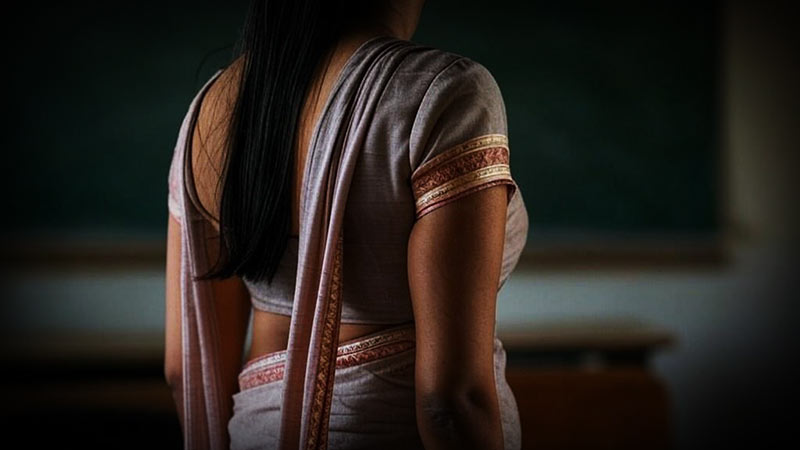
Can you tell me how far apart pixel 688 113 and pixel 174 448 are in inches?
74.6

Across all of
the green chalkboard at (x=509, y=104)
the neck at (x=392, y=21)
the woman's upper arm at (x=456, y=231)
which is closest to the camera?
the woman's upper arm at (x=456, y=231)

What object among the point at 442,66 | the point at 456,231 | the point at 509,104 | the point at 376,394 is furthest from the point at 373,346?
the point at 509,104

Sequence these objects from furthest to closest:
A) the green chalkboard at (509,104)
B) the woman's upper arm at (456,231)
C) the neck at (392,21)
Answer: the green chalkboard at (509,104) → the neck at (392,21) → the woman's upper arm at (456,231)

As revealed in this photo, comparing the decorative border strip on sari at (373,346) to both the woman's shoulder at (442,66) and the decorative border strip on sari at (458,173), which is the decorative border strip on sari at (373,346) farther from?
the woman's shoulder at (442,66)

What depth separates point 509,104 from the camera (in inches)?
112

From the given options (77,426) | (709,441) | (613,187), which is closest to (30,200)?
(77,426)

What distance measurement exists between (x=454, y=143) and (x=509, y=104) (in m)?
2.10

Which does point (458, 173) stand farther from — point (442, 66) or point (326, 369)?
point (326, 369)

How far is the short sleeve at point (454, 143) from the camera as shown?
774 mm

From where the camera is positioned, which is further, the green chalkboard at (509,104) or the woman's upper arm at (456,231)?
the green chalkboard at (509,104)

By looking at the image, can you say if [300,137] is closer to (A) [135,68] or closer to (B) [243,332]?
(B) [243,332]

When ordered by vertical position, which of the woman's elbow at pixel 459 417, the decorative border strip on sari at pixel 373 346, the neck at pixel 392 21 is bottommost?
the woman's elbow at pixel 459 417

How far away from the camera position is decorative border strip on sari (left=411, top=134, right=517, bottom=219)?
30.4 inches

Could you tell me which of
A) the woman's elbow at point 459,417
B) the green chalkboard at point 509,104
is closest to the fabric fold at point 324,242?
the woman's elbow at point 459,417
